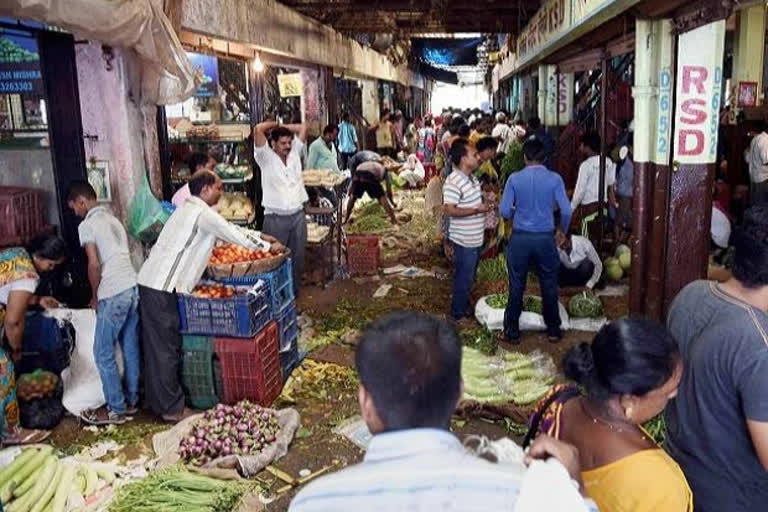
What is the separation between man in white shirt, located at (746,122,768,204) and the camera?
9573 mm

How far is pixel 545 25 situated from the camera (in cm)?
984

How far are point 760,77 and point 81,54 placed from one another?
10633 mm

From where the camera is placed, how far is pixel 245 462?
4824mm

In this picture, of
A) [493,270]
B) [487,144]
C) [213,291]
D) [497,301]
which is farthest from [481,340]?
[487,144]

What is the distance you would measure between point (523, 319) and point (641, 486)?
17.8 feet

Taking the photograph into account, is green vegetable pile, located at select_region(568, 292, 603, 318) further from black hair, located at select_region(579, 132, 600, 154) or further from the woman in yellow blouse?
the woman in yellow blouse

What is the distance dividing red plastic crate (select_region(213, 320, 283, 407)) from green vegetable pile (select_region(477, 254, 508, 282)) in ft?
11.8

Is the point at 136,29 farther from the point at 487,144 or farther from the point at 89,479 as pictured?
the point at 487,144

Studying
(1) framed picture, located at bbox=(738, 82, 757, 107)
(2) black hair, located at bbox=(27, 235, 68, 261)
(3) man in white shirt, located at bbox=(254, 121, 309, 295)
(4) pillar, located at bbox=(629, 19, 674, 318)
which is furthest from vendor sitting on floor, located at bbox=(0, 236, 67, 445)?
(1) framed picture, located at bbox=(738, 82, 757, 107)

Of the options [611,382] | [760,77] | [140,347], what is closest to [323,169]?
[140,347]

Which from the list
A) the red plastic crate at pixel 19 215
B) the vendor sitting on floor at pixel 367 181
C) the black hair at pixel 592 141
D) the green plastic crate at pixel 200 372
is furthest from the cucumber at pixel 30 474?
the vendor sitting on floor at pixel 367 181

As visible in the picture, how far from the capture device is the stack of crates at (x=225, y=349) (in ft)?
18.5

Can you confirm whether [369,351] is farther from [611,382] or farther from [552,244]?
[552,244]

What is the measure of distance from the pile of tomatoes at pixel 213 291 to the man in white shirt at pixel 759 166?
722 centimetres
